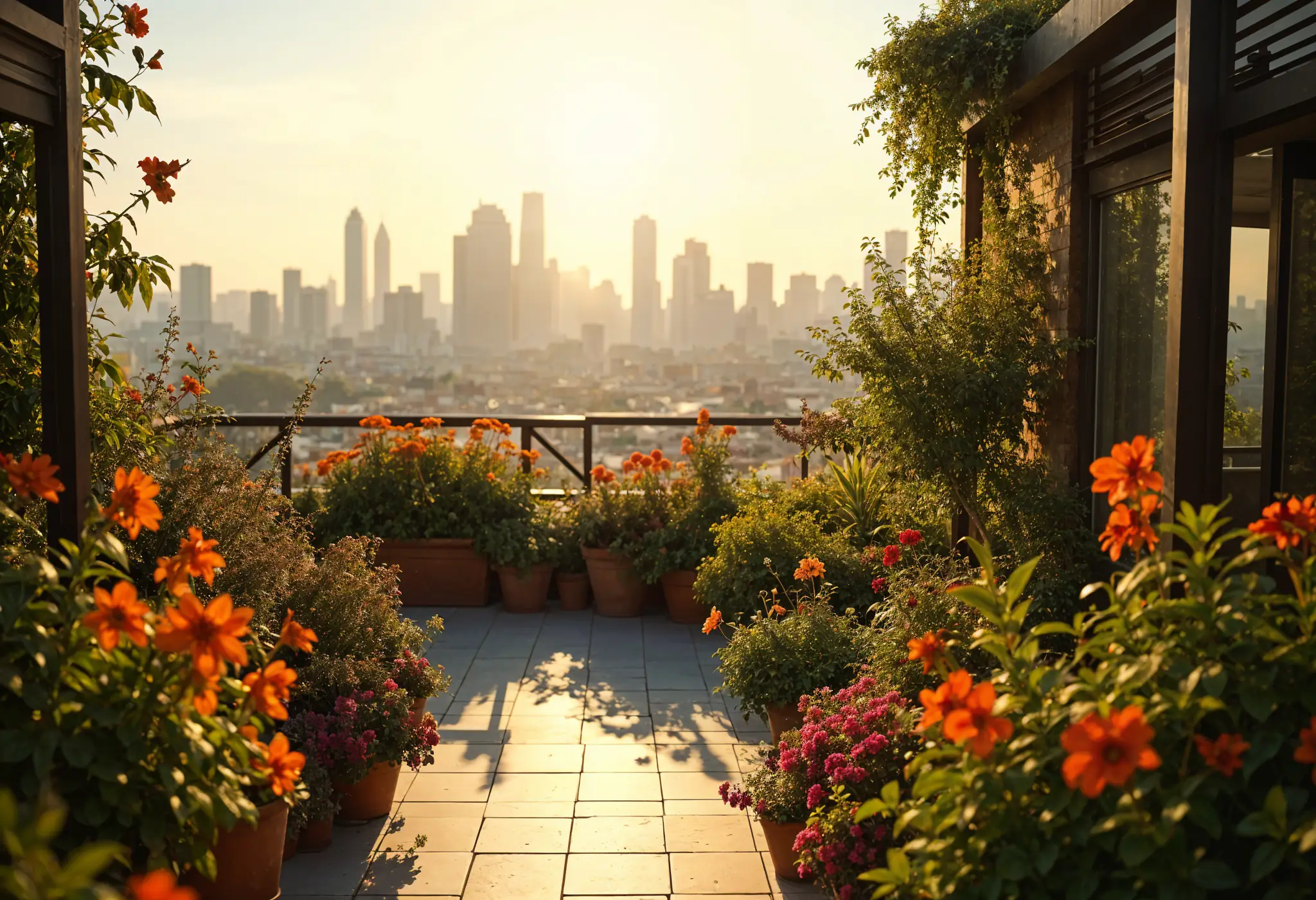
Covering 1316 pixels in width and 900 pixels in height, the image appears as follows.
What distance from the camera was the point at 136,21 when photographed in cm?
317

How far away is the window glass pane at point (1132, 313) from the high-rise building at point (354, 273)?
93.3ft

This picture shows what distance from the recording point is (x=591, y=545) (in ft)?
20.6

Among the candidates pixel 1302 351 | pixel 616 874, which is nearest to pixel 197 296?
pixel 616 874

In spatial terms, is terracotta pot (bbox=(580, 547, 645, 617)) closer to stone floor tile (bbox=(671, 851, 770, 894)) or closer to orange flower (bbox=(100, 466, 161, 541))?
stone floor tile (bbox=(671, 851, 770, 894))

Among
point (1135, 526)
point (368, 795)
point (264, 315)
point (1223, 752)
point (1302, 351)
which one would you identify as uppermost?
point (264, 315)

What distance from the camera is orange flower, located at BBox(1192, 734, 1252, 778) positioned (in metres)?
1.52

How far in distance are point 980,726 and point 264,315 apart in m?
25.0

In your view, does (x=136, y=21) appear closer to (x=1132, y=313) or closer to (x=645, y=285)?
(x=1132, y=313)

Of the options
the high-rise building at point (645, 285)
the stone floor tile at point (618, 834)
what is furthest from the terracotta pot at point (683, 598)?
A: the high-rise building at point (645, 285)

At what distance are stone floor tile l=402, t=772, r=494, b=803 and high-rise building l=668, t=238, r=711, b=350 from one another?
58.1ft

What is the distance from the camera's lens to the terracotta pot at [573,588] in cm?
635

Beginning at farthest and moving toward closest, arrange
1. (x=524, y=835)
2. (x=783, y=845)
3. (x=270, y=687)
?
1. (x=524, y=835)
2. (x=783, y=845)
3. (x=270, y=687)

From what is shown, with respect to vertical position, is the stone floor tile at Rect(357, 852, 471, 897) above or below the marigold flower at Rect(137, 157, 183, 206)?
below

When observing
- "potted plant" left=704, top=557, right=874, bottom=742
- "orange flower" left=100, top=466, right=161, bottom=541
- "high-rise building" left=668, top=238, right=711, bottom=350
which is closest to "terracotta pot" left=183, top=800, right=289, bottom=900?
"orange flower" left=100, top=466, right=161, bottom=541
